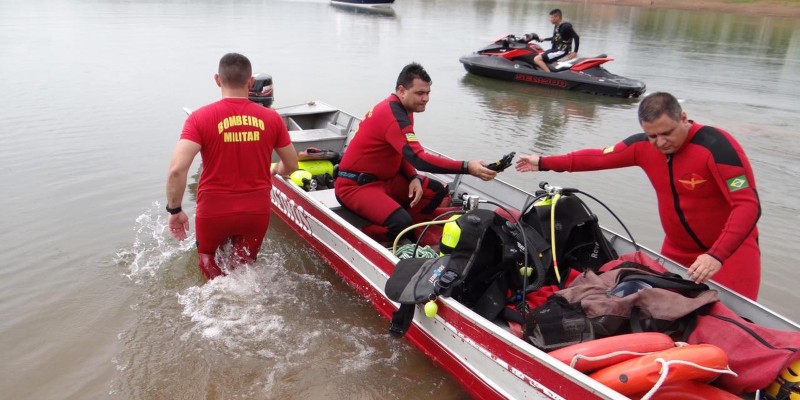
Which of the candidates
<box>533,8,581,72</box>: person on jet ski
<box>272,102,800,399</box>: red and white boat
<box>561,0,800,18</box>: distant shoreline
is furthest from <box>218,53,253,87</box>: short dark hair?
<box>561,0,800,18</box>: distant shoreline

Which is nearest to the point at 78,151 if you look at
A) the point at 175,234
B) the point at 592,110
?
the point at 175,234

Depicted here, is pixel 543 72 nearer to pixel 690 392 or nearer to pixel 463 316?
pixel 463 316

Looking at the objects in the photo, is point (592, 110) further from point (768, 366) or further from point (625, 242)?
point (768, 366)

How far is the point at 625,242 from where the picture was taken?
4.07m

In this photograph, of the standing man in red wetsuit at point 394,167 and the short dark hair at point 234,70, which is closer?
the short dark hair at point 234,70

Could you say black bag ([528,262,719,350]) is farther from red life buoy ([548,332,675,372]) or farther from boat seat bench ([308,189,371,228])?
boat seat bench ([308,189,371,228])

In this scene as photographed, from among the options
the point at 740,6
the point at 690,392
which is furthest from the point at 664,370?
the point at 740,6

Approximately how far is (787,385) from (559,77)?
11.2 metres

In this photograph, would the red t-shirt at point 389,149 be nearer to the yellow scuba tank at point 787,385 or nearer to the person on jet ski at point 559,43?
the yellow scuba tank at point 787,385

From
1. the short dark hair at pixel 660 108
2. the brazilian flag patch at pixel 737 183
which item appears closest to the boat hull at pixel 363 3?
the short dark hair at pixel 660 108

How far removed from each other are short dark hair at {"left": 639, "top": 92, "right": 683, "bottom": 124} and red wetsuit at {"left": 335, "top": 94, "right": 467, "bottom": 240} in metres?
1.41

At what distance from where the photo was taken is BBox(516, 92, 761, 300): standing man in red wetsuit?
3092 millimetres

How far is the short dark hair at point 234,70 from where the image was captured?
11.7 ft

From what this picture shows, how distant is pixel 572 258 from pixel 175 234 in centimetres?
276
